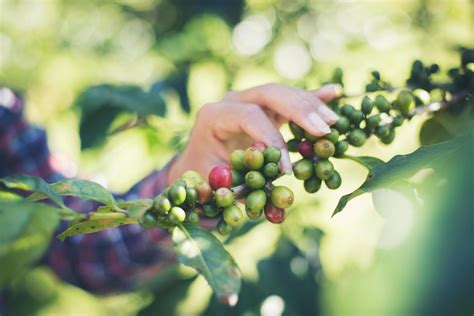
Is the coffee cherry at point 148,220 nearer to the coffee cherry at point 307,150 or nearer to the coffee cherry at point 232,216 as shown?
the coffee cherry at point 232,216

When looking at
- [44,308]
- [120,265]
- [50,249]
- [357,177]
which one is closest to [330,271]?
[357,177]

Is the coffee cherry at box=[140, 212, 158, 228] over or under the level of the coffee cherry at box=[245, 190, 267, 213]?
over

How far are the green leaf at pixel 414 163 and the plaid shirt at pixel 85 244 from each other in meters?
1.69

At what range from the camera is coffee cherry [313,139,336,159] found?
128cm

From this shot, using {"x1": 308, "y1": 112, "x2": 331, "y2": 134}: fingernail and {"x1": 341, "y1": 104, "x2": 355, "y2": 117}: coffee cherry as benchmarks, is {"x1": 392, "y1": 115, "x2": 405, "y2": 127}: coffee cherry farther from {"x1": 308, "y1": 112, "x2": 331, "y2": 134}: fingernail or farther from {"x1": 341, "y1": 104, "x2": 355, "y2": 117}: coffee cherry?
{"x1": 308, "y1": 112, "x2": 331, "y2": 134}: fingernail

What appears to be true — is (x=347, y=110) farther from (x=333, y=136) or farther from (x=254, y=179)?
(x=254, y=179)

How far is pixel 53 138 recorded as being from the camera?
4.33m

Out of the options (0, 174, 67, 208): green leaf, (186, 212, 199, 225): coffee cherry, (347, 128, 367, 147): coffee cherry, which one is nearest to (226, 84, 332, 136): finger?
(347, 128, 367, 147): coffee cherry

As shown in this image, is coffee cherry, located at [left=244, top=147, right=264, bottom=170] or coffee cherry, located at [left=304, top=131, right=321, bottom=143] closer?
coffee cherry, located at [left=244, top=147, right=264, bottom=170]

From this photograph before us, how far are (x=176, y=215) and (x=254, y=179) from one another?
25cm

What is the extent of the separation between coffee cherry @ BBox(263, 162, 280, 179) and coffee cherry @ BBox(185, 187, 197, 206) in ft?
0.69

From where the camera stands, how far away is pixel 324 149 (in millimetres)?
1281

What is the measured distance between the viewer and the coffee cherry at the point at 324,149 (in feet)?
4.21

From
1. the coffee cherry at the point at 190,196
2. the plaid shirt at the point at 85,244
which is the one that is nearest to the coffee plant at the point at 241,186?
the coffee cherry at the point at 190,196
